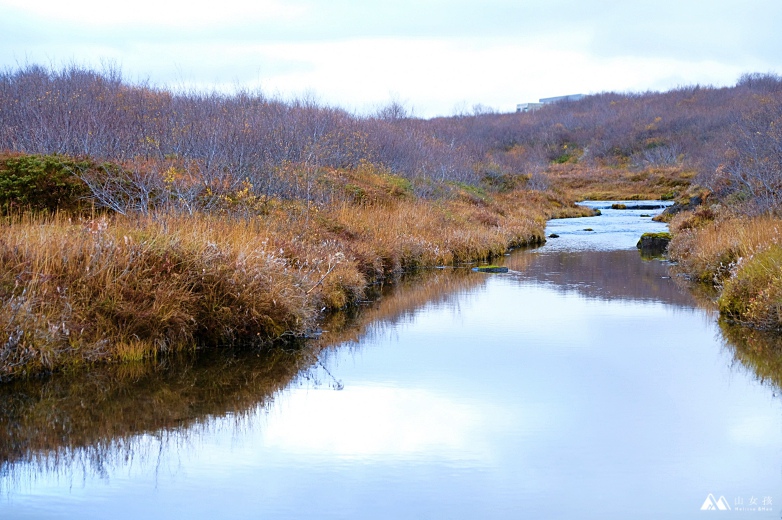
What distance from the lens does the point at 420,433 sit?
685 cm

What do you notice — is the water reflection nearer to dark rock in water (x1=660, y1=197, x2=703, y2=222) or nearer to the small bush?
the small bush

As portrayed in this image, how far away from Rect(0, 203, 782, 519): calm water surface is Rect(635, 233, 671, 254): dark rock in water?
1346 cm

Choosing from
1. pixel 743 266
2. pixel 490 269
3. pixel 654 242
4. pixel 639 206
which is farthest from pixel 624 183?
pixel 743 266

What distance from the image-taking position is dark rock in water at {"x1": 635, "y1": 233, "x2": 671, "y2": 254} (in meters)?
24.5

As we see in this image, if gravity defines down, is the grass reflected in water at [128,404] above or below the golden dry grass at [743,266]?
below

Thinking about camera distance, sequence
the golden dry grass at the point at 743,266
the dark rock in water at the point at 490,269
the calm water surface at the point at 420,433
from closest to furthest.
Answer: the calm water surface at the point at 420,433 < the golden dry grass at the point at 743,266 < the dark rock in water at the point at 490,269

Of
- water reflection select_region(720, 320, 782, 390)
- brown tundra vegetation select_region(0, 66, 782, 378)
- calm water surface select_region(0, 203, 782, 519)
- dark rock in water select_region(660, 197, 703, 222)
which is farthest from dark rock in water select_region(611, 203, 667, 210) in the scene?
calm water surface select_region(0, 203, 782, 519)

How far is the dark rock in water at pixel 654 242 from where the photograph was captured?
2448 cm

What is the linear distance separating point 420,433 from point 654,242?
65.5ft

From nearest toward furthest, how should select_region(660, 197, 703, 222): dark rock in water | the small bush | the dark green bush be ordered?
the small bush
the dark green bush
select_region(660, 197, 703, 222): dark rock in water

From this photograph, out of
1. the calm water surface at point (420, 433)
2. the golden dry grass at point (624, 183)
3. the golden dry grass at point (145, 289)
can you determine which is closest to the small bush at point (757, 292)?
the calm water surface at point (420, 433)

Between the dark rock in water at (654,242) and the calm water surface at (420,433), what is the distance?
44.2 ft

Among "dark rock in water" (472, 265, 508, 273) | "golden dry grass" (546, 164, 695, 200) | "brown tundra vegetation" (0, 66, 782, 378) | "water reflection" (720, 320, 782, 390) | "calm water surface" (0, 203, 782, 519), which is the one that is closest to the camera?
"calm water surface" (0, 203, 782, 519)

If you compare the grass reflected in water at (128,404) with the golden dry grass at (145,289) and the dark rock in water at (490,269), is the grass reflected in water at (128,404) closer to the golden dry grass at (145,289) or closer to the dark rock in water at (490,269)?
the golden dry grass at (145,289)
